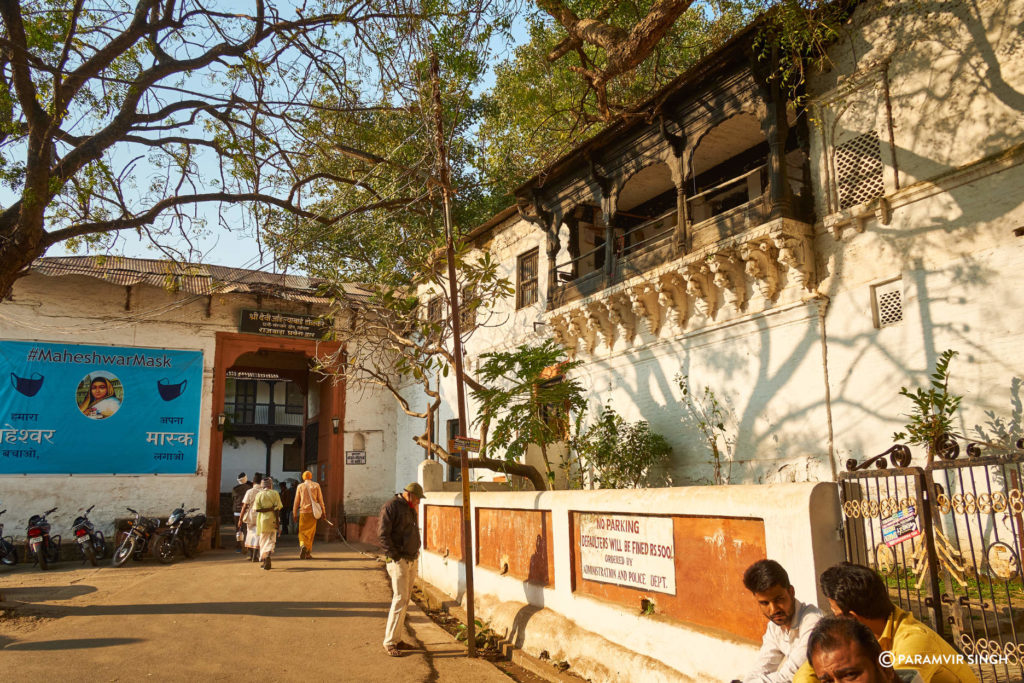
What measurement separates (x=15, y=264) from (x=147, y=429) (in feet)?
33.8

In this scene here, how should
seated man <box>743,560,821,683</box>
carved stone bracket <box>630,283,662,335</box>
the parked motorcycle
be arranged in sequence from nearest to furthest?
1. seated man <box>743,560,821,683</box>
2. carved stone bracket <box>630,283,662,335</box>
3. the parked motorcycle

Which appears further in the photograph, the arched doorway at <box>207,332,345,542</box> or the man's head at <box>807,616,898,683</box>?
the arched doorway at <box>207,332,345,542</box>

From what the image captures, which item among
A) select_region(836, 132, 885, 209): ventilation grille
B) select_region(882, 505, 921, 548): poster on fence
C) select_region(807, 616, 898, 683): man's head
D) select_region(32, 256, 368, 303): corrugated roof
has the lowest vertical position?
select_region(807, 616, 898, 683): man's head

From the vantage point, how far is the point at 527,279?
1653 cm

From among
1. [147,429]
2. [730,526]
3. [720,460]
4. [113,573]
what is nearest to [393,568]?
[730,526]

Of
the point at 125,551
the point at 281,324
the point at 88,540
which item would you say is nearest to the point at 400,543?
the point at 125,551

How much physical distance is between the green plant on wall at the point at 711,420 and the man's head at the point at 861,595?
8.04 metres

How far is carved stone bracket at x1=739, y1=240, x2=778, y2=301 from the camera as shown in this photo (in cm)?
1006

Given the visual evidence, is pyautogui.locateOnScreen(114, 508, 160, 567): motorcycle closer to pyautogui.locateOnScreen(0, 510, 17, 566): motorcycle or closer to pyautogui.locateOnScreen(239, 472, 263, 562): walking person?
pyautogui.locateOnScreen(239, 472, 263, 562): walking person

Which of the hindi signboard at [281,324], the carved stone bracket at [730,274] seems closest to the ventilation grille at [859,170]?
the carved stone bracket at [730,274]

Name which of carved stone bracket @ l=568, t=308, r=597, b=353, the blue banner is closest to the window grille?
carved stone bracket @ l=568, t=308, r=597, b=353

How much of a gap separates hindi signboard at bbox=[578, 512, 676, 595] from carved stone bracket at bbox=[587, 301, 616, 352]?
7.43 metres

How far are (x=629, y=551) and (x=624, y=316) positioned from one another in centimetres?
788

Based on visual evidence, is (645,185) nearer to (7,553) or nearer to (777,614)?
(777,614)
